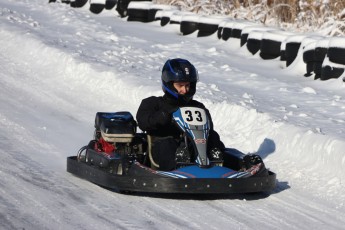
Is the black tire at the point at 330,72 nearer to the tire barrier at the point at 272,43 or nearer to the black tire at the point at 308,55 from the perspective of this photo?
the black tire at the point at 308,55

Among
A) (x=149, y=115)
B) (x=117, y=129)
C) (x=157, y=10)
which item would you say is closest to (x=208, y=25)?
(x=157, y=10)

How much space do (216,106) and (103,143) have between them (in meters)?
2.54

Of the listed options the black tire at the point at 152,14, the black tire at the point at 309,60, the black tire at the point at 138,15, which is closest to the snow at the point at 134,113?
the black tire at the point at 309,60

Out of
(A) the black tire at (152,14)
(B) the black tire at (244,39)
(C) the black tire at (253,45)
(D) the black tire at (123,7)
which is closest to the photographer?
(C) the black tire at (253,45)

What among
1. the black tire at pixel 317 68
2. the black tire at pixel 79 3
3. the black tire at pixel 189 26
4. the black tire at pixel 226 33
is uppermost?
the black tire at pixel 317 68

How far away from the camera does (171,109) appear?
7199 mm

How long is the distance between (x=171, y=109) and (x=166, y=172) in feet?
2.42

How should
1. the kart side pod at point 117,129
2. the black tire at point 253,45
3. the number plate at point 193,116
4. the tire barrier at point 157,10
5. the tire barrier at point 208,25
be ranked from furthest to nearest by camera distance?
the tire barrier at point 157,10 → the tire barrier at point 208,25 → the black tire at point 253,45 → the kart side pod at point 117,129 → the number plate at point 193,116

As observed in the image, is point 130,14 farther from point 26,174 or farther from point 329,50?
point 26,174

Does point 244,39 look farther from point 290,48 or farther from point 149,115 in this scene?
point 149,115

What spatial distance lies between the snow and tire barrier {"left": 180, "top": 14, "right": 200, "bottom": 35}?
25 centimetres

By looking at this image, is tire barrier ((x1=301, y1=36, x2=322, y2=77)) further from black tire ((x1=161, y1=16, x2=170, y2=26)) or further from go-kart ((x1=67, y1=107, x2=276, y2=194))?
go-kart ((x1=67, y1=107, x2=276, y2=194))

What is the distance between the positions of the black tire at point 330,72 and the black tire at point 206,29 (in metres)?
4.06

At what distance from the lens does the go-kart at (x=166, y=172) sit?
6602 millimetres
